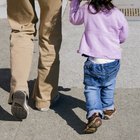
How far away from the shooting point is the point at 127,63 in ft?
18.5

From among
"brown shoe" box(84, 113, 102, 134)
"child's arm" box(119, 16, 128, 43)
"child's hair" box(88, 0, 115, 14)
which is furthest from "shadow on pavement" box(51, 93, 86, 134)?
"child's hair" box(88, 0, 115, 14)

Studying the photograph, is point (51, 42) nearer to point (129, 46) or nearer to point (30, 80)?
point (30, 80)

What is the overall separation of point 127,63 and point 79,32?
1285mm

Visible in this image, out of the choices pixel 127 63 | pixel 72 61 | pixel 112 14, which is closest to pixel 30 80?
pixel 72 61

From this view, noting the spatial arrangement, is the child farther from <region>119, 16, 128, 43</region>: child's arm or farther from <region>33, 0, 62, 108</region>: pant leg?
<region>33, 0, 62, 108</region>: pant leg

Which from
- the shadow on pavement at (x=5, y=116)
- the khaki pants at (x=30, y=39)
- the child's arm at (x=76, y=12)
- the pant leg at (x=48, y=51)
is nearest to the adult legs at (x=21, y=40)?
the khaki pants at (x=30, y=39)

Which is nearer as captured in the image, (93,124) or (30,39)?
(93,124)

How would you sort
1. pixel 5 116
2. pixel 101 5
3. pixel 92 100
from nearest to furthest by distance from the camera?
pixel 101 5
pixel 92 100
pixel 5 116

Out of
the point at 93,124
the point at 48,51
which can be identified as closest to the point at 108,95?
the point at 93,124

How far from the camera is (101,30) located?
13.2 feet

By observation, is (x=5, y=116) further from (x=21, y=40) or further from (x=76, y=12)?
(x=76, y=12)

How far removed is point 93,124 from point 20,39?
1.00m

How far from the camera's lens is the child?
4004 millimetres

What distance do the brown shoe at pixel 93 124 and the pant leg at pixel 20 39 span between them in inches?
24.6
